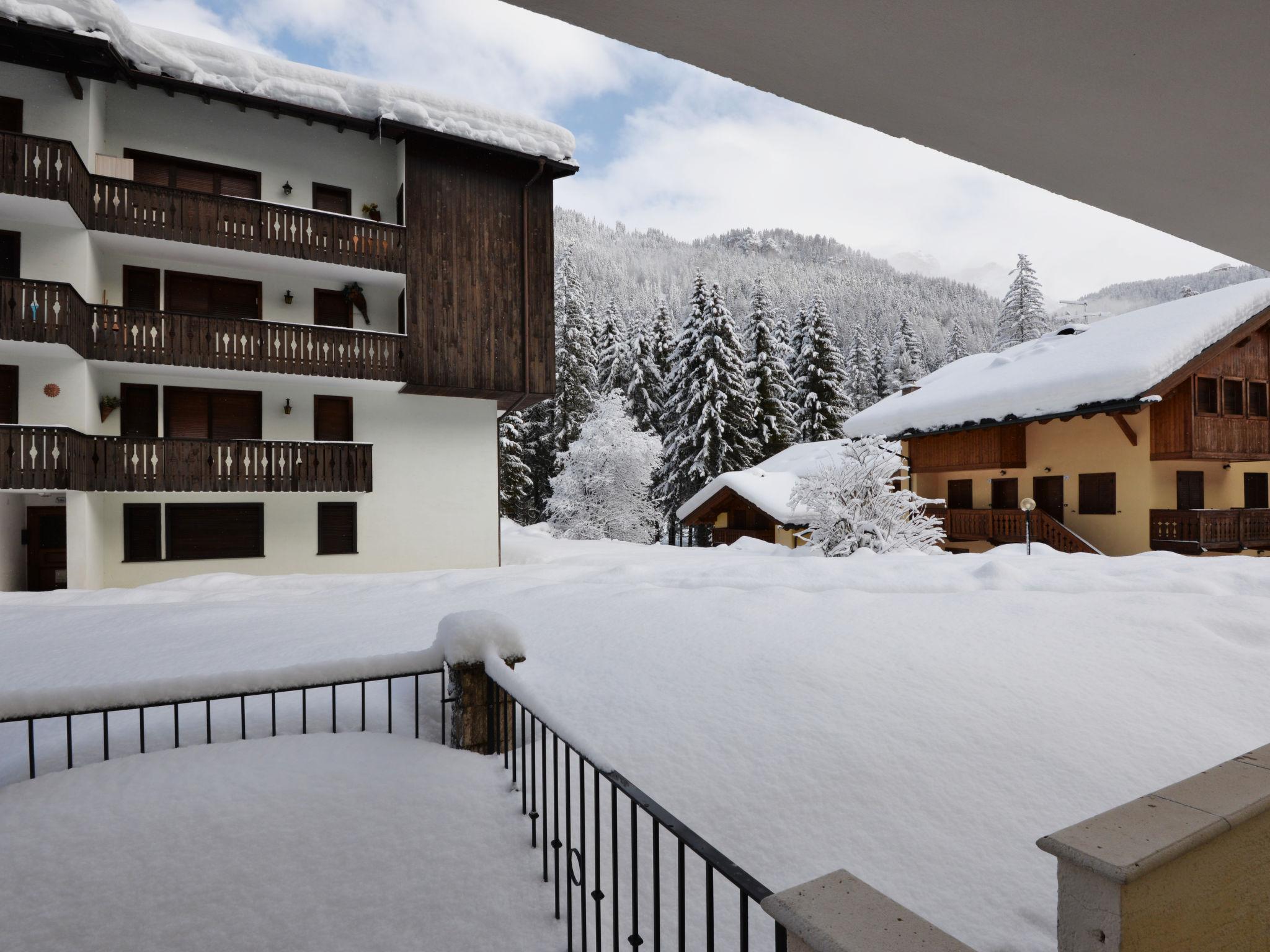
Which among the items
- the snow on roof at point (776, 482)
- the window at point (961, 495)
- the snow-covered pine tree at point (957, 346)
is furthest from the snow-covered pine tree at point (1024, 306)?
the window at point (961, 495)

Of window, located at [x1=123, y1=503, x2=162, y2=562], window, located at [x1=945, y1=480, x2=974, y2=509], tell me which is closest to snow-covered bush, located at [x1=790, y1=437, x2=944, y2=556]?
window, located at [x1=945, y1=480, x2=974, y2=509]

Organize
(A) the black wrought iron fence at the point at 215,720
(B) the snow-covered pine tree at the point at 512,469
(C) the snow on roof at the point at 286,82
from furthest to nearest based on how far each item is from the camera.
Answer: (B) the snow-covered pine tree at the point at 512,469
(C) the snow on roof at the point at 286,82
(A) the black wrought iron fence at the point at 215,720

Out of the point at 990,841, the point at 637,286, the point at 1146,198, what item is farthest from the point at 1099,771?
the point at 637,286

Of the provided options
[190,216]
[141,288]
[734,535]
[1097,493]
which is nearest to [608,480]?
[734,535]

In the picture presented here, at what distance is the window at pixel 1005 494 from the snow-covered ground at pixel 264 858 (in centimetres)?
2463

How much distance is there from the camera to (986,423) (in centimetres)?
2277

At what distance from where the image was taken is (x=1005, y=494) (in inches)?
971

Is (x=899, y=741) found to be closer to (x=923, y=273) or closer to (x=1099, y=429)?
(x=1099, y=429)

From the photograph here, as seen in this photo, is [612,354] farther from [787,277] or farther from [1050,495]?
[787,277]

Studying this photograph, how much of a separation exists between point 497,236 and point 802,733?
1661cm

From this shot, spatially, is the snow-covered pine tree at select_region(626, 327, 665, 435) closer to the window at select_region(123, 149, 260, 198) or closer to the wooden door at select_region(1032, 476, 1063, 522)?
the wooden door at select_region(1032, 476, 1063, 522)

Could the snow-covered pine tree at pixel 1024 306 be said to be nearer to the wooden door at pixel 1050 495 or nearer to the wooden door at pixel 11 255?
the wooden door at pixel 1050 495

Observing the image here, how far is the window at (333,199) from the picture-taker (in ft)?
58.5

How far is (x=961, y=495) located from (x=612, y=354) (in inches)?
955
